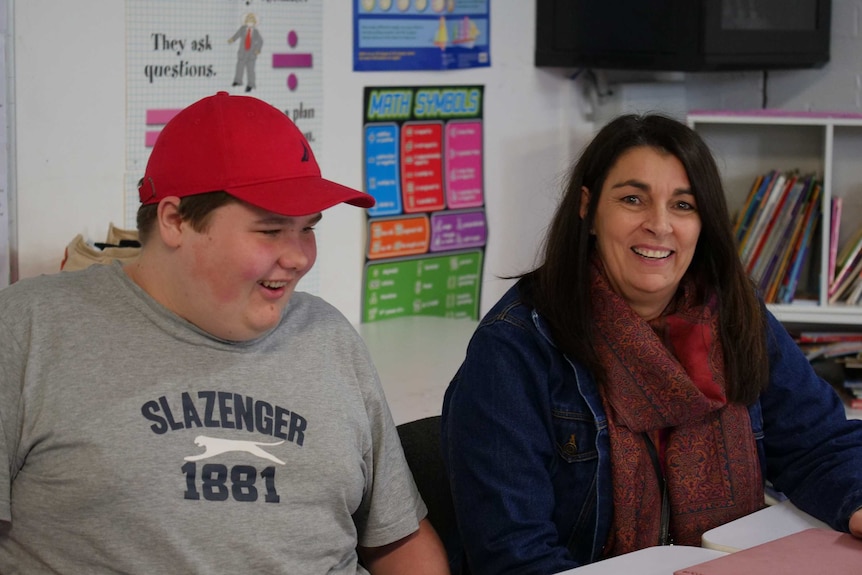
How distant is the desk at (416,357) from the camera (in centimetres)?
238

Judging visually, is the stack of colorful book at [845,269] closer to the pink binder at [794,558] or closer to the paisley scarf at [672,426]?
the paisley scarf at [672,426]

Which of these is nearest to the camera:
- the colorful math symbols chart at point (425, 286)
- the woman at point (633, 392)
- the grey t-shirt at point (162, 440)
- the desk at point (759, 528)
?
the grey t-shirt at point (162, 440)

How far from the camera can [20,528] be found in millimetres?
1357

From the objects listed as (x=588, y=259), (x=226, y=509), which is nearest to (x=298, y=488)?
(x=226, y=509)

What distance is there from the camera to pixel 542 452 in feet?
5.69

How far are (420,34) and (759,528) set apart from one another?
1751 mm

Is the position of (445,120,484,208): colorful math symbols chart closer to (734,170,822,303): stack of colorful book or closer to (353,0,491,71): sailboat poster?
(353,0,491,71): sailboat poster

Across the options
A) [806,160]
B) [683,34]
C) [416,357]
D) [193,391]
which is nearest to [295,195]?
[193,391]

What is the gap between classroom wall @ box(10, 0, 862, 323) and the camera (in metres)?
2.28

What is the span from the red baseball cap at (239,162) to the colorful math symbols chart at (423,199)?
4.77 ft

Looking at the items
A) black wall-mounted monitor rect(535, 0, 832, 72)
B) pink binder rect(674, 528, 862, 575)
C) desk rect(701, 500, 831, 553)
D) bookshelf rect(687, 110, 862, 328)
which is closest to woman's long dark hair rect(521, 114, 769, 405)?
desk rect(701, 500, 831, 553)

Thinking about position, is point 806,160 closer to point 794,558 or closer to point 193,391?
point 794,558

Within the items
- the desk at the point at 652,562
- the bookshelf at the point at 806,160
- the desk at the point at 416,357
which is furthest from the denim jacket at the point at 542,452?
the bookshelf at the point at 806,160

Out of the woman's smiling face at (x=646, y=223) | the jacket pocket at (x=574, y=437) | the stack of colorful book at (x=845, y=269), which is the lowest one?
the jacket pocket at (x=574, y=437)
